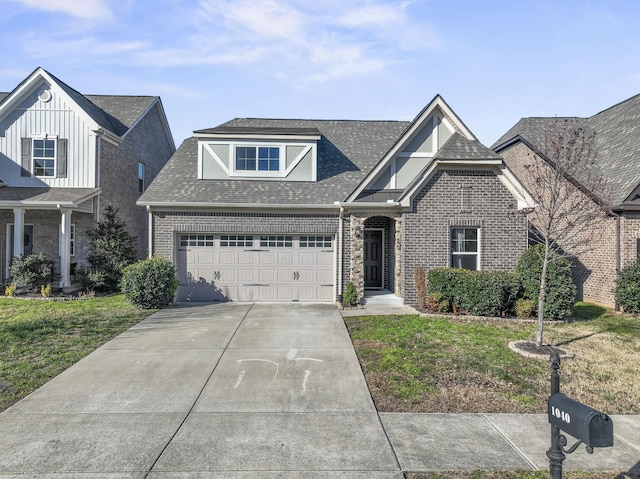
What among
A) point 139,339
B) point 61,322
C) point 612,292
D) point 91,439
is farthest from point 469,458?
point 612,292

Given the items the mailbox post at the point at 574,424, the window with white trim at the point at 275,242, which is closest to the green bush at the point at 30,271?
the window with white trim at the point at 275,242

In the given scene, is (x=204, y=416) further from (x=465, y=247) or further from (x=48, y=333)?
(x=465, y=247)

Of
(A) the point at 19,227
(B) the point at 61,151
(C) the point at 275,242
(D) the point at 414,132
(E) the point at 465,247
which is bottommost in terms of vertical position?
(E) the point at 465,247

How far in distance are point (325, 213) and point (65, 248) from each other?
10.6 metres

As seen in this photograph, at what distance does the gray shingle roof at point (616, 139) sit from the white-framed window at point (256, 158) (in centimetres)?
929

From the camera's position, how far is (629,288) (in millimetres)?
12000

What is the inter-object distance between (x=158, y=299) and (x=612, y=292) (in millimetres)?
14898

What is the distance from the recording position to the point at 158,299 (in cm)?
1214

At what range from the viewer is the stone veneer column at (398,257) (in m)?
13.1

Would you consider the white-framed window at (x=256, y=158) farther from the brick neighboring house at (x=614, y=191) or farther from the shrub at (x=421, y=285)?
the brick neighboring house at (x=614, y=191)

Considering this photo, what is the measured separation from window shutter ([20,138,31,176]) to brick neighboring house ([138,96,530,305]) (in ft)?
21.7

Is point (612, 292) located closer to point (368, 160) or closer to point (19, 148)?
point (368, 160)

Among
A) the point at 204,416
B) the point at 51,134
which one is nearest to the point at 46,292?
the point at 51,134

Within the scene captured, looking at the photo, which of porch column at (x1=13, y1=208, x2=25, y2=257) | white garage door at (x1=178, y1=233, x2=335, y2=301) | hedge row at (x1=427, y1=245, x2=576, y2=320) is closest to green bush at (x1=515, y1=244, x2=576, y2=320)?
hedge row at (x1=427, y1=245, x2=576, y2=320)
